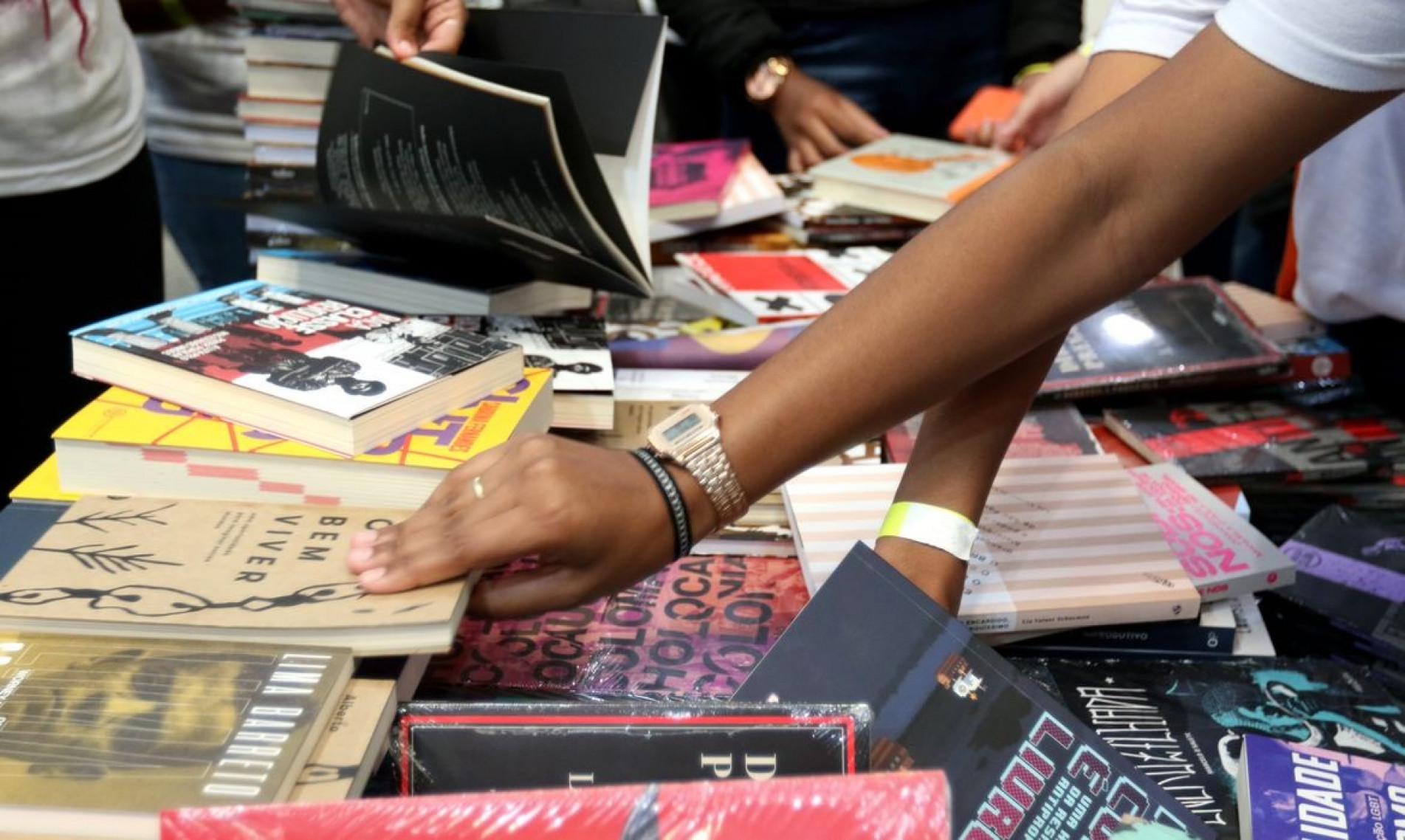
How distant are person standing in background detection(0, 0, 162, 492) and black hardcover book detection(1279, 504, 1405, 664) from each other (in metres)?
1.16

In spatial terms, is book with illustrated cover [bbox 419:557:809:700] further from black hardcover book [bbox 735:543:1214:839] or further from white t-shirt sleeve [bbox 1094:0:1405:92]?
white t-shirt sleeve [bbox 1094:0:1405:92]

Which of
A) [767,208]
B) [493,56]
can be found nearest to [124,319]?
[493,56]

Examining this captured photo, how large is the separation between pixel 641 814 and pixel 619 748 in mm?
108

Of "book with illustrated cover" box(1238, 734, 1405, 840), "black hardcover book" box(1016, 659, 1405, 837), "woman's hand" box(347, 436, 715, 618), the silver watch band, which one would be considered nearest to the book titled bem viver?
"woman's hand" box(347, 436, 715, 618)

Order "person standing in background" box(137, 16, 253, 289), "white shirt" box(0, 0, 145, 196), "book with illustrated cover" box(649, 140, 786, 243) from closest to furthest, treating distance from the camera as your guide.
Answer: "white shirt" box(0, 0, 145, 196)
"book with illustrated cover" box(649, 140, 786, 243)
"person standing in background" box(137, 16, 253, 289)

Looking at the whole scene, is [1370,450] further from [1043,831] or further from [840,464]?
[1043,831]

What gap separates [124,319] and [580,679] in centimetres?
47

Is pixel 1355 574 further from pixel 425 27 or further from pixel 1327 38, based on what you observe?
pixel 425 27

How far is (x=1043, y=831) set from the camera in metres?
0.66

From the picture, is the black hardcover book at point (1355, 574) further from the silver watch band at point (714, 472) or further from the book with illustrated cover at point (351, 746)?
the book with illustrated cover at point (351, 746)

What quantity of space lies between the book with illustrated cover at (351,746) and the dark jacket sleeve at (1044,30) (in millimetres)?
1635

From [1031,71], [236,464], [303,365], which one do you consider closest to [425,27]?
[303,365]

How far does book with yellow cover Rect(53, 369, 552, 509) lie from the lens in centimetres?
81

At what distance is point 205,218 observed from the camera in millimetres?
1722
